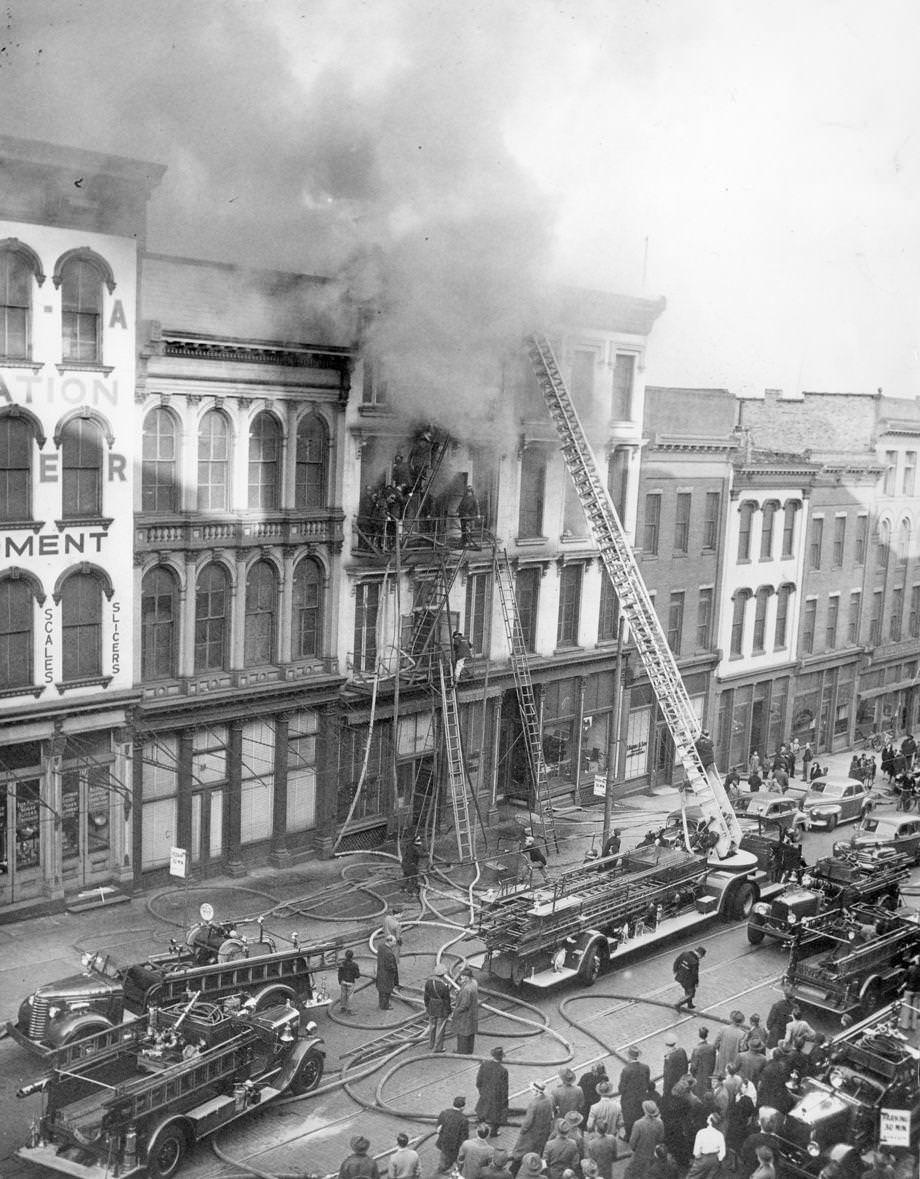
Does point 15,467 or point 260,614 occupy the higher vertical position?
point 15,467

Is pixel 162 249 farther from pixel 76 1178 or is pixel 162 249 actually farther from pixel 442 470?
pixel 76 1178

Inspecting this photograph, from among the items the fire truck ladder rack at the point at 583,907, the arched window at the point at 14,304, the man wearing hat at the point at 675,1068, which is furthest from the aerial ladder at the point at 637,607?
the arched window at the point at 14,304

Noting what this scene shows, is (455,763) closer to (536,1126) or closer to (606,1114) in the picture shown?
(536,1126)

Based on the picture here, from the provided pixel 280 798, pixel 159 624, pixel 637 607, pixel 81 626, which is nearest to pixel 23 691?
pixel 81 626

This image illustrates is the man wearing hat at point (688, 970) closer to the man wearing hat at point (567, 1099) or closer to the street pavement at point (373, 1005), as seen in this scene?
the street pavement at point (373, 1005)

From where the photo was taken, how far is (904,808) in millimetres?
33031

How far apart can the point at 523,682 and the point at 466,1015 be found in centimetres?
1324

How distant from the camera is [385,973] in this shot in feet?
60.0

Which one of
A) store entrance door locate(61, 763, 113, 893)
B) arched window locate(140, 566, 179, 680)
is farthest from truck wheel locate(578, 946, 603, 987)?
arched window locate(140, 566, 179, 680)

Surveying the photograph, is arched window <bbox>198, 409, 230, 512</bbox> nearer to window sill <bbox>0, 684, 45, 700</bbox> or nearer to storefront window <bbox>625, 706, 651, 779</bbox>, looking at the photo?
window sill <bbox>0, 684, 45, 700</bbox>

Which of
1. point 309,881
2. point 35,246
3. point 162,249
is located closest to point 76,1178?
point 309,881

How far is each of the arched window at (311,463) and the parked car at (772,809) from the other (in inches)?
493

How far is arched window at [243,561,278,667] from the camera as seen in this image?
79.2ft

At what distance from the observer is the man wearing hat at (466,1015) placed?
16984mm
